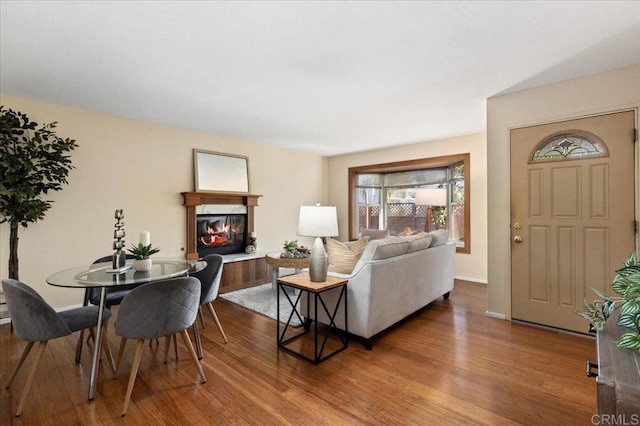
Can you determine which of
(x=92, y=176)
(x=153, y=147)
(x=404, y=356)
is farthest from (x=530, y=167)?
(x=92, y=176)

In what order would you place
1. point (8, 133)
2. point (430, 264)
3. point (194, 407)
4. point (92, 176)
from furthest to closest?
1. point (92, 176)
2. point (430, 264)
3. point (8, 133)
4. point (194, 407)

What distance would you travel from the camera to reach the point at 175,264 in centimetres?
278

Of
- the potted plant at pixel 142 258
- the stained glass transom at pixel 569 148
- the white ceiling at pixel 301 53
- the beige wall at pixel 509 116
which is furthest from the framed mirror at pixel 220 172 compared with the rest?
the stained glass transom at pixel 569 148

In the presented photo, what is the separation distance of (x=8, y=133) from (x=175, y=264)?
7.25 feet

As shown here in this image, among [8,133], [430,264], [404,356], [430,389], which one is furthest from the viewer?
[430,264]

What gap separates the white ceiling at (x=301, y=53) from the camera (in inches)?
76.3

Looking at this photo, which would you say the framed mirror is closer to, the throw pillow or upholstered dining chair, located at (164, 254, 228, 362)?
upholstered dining chair, located at (164, 254, 228, 362)

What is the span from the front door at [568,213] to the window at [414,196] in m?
1.91

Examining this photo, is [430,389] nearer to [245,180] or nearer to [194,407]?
[194,407]

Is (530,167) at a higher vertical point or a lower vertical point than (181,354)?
higher

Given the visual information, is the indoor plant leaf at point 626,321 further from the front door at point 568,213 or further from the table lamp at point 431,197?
the table lamp at point 431,197

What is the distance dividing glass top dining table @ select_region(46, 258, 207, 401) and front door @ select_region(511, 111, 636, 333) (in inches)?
129

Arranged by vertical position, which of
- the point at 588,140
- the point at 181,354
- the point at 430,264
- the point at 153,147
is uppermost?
the point at 153,147

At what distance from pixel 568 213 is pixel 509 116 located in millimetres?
1153
